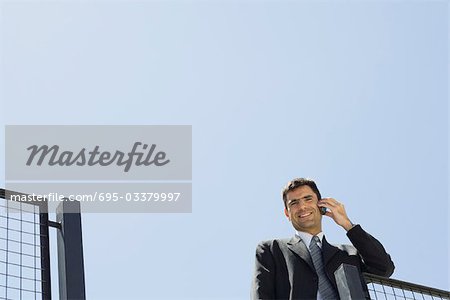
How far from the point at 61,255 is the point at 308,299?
5.00 feet

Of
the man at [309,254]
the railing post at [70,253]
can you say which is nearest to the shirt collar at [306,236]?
the man at [309,254]

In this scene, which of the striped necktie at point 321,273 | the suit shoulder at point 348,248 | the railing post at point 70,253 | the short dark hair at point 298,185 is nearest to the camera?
the railing post at point 70,253

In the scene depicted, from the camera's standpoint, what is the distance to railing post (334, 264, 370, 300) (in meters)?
4.16

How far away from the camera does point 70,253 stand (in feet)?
13.8

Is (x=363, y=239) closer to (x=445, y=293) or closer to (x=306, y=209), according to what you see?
(x=306, y=209)

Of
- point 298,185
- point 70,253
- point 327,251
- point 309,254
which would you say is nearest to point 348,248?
point 327,251

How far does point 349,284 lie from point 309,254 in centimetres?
62

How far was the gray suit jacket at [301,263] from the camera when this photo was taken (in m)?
4.57

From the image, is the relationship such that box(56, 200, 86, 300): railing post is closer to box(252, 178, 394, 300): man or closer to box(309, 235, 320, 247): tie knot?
box(252, 178, 394, 300): man

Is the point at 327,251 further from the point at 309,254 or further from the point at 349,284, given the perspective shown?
the point at 349,284

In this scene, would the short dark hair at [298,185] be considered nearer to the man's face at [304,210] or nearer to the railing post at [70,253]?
the man's face at [304,210]

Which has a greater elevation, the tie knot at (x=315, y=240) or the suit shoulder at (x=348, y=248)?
the tie knot at (x=315, y=240)

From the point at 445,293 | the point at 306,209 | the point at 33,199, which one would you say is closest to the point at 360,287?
the point at 306,209

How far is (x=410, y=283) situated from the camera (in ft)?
16.9
